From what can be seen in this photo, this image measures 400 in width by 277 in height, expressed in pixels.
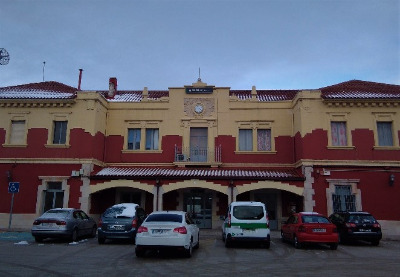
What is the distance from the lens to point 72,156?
2206 cm

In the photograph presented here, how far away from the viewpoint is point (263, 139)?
78.4 feet

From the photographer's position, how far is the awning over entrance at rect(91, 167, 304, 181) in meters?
20.9

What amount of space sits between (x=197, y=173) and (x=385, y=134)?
11488 millimetres

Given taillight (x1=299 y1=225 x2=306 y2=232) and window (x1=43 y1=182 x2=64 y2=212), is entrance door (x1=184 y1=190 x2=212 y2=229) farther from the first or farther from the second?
taillight (x1=299 y1=225 x2=306 y2=232)

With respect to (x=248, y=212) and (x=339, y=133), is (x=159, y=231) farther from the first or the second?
(x=339, y=133)

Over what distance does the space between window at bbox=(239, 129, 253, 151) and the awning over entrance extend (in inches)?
66.2

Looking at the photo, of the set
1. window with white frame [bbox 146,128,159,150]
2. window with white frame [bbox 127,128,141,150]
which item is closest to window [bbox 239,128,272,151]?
window with white frame [bbox 146,128,159,150]

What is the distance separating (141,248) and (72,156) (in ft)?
41.6

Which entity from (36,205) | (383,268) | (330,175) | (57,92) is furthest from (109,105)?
(383,268)

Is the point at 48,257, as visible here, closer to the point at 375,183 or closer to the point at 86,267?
the point at 86,267

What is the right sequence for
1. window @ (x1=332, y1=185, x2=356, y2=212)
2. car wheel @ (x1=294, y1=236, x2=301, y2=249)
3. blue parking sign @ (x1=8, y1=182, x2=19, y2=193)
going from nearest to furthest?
1. car wheel @ (x1=294, y1=236, x2=301, y2=249)
2. blue parking sign @ (x1=8, y1=182, x2=19, y2=193)
3. window @ (x1=332, y1=185, x2=356, y2=212)

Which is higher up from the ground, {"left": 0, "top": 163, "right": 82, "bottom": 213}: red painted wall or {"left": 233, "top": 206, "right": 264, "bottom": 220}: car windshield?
{"left": 0, "top": 163, "right": 82, "bottom": 213}: red painted wall

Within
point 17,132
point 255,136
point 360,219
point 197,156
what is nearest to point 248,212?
point 360,219

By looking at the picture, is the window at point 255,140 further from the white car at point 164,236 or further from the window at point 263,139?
the white car at point 164,236
